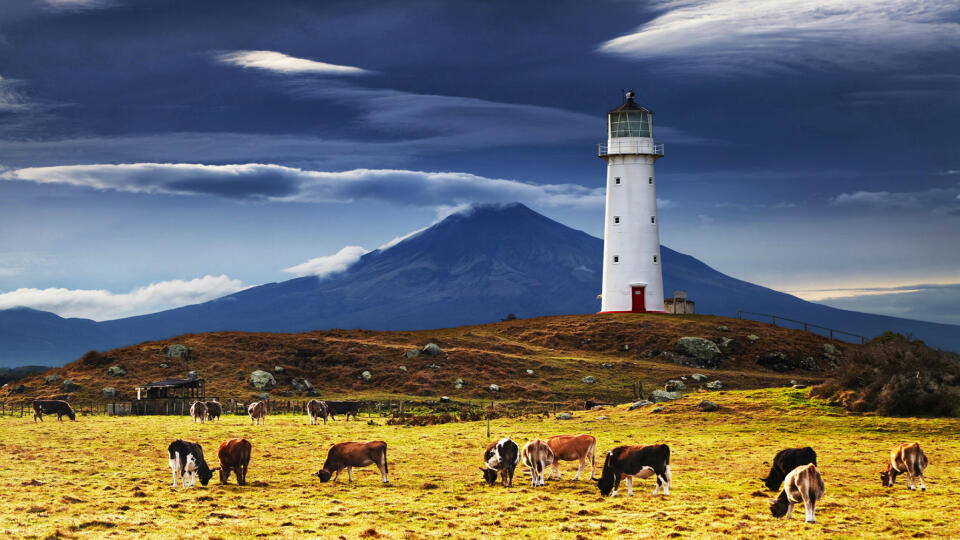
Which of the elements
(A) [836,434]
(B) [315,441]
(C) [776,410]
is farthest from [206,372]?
(A) [836,434]

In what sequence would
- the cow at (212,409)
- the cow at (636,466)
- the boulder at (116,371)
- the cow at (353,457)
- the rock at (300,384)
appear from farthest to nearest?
the boulder at (116,371)
the rock at (300,384)
the cow at (212,409)
the cow at (353,457)
the cow at (636,466)

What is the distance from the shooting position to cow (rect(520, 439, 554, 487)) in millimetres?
27125

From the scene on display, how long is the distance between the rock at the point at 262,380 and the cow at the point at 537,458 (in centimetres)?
5024

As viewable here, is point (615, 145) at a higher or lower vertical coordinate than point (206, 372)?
higher

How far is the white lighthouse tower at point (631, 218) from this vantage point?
10100 centimetres

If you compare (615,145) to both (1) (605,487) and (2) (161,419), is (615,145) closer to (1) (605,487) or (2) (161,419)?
(2) (161,419)

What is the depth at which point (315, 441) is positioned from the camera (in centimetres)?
4091

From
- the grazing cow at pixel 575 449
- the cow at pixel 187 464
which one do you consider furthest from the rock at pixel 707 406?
the cow at pixel 187 464

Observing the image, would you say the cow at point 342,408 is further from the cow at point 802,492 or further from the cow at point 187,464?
the cow at point 802,492

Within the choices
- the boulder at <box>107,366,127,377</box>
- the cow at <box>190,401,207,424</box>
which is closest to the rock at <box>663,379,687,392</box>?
the cow at <box>190,401,207,424</box>

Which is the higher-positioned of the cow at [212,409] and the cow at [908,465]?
the cow at [212,409]

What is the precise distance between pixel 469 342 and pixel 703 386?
90.5ft

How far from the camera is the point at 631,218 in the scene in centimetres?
10156

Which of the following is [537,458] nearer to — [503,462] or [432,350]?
[503,462]
